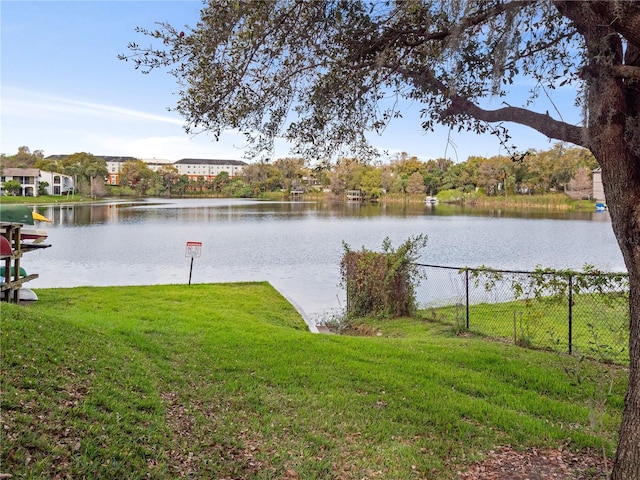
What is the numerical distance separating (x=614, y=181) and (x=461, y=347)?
4.54 m

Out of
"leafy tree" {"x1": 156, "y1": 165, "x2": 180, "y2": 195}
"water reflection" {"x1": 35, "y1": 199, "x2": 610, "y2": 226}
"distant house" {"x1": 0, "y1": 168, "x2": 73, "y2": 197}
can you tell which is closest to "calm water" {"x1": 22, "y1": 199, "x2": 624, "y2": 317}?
"water reflection" {"x1": 35, "y1": 199, "x2": 610, "y2": 226}

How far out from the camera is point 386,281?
11.3m

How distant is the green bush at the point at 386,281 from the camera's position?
11078mm

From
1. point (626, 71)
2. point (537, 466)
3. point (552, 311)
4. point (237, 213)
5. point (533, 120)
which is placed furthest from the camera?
point (237, 213)

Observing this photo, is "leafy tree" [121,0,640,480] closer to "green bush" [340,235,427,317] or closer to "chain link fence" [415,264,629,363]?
"chain link fence" [415,264,629,363]

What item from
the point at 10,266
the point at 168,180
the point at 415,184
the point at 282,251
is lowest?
the point at 282,251

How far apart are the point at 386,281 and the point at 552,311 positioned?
3688 mm

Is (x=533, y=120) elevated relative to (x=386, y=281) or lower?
elevated

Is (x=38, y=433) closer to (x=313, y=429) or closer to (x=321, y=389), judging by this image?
(x=313, y=429)

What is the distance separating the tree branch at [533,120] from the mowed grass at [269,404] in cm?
184

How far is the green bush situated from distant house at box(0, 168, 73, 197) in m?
68.1

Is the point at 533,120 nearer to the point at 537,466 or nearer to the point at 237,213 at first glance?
the point at 537,466

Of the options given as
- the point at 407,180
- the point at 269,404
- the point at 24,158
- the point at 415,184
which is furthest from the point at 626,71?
the point at 24,158

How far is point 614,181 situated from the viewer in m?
3.17
